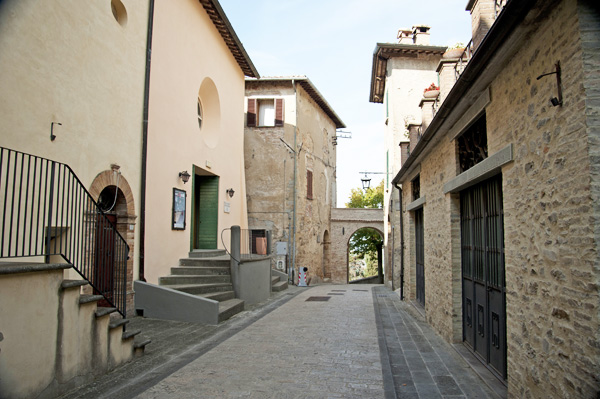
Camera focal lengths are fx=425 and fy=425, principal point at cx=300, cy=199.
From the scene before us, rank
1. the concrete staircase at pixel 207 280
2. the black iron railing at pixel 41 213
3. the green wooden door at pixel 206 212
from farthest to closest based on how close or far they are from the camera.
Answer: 1. the green wooden door at pixel 206 212
2. the concrete staircase at pixel 207 280
3. the black iron railing at pixel 41 213

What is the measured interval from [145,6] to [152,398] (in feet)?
24.4

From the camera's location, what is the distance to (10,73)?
511 cm

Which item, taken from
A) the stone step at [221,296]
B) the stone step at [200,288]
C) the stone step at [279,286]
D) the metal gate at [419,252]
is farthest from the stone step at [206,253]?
the metal gate at [419,252]

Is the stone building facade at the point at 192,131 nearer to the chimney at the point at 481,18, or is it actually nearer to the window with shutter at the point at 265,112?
the window with shutter at the point at 265,112

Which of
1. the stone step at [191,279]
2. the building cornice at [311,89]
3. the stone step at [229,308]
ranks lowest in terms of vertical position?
the stone step at [229,308]

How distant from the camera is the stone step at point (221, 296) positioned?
8852 mm

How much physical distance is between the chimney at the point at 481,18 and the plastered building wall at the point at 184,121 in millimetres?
6170

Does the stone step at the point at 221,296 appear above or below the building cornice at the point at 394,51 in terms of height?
below

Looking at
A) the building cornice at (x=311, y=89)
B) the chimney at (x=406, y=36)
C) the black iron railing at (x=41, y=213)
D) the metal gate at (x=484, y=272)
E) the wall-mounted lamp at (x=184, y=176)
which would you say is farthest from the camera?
the building cornice at (x=311, y=89)

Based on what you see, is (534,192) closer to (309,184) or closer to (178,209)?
(178,209)

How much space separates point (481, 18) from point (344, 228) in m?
19.1

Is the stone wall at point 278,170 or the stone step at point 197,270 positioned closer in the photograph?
the stone step at point 197,270

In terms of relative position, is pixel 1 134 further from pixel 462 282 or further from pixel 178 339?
pixel 462 282

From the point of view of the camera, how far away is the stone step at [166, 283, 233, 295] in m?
8.55
